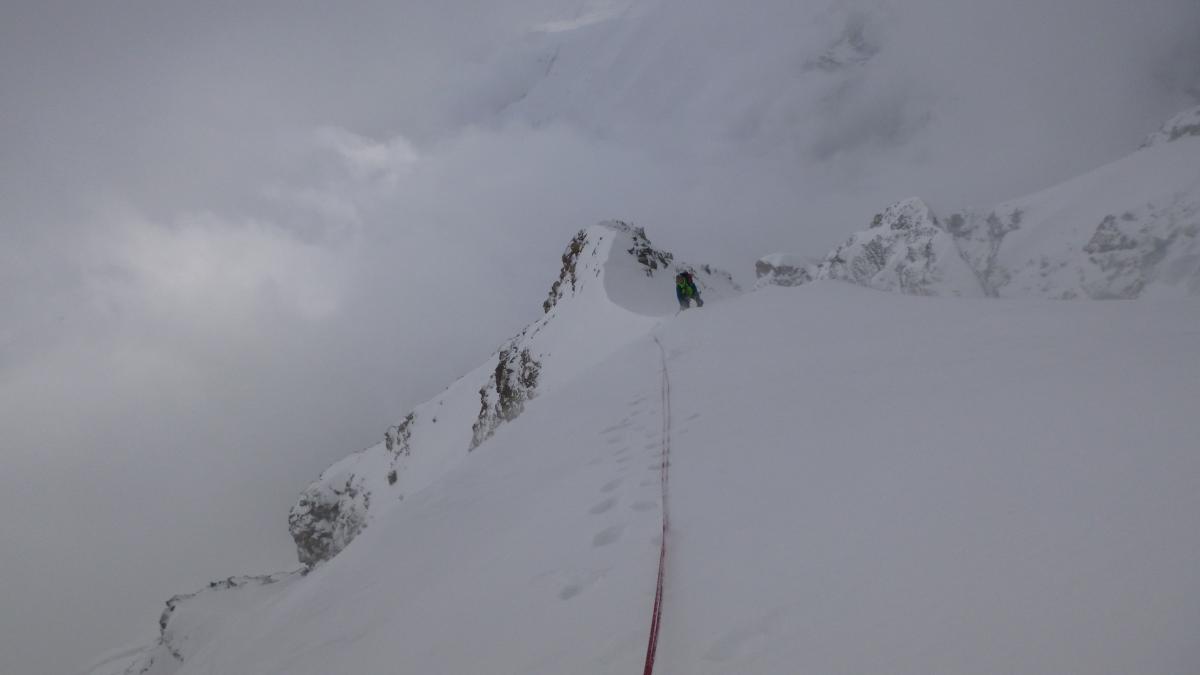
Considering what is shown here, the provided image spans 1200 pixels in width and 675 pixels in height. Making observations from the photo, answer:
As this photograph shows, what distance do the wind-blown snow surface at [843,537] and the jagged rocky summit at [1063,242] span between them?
12493 centimetres

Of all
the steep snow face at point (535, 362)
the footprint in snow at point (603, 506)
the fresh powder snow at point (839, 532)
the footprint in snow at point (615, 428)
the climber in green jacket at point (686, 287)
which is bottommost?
the fresh powder snow at point (839, 532)

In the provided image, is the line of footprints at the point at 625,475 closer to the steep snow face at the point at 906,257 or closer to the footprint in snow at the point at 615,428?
the footprint in snow at the point at 615,428

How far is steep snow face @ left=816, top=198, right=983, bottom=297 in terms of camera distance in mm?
156375

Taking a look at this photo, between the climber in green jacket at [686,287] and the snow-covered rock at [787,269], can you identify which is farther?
the snow-covered rock at [787,269]

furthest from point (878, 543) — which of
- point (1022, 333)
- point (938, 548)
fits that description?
point (1022, 333)

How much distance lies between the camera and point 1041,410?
3730 mm

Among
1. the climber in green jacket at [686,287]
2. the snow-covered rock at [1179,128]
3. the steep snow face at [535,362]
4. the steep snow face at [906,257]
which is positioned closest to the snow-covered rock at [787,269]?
the steep snow face at [906,257]

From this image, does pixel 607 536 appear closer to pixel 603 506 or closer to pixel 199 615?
pixel 603 506

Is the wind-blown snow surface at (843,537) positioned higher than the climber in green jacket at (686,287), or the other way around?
the climber in green jacket at (686,287)

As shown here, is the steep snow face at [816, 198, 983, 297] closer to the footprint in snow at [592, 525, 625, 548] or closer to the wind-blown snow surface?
the wind-blown snow surface

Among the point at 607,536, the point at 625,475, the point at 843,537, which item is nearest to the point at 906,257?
the point at 625,475

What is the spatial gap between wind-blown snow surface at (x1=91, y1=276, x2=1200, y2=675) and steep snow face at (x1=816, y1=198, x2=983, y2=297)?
165077mm

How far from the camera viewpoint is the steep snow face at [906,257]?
156 metres

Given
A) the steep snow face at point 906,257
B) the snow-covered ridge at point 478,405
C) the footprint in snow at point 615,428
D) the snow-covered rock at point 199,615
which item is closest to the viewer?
the footprint in snow at point 615,428
